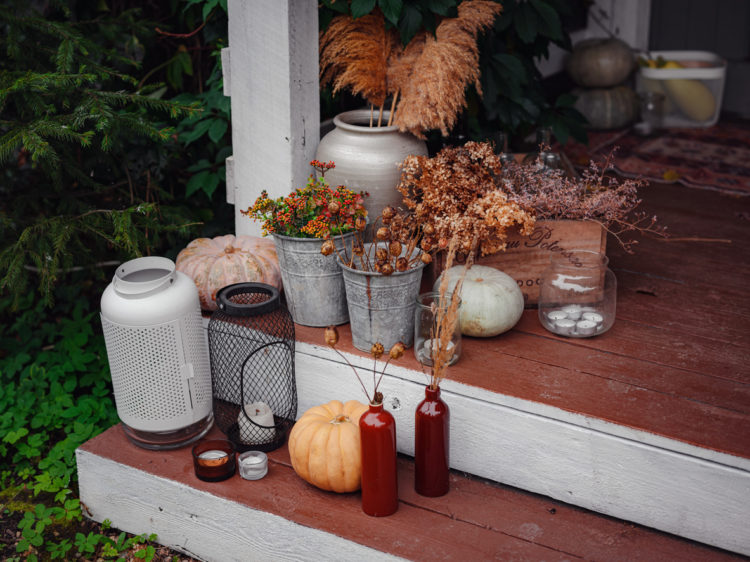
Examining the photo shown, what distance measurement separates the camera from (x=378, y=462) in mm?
2143

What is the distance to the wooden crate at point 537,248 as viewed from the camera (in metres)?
2.68

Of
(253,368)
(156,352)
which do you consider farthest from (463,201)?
(156,352)

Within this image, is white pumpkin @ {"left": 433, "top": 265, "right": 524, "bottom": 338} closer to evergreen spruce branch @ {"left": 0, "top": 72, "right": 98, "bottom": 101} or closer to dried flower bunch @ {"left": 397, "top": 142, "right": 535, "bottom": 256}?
dried flower bunch @ {"left": 397, "top": 142, "right": 535, "bottom": 256}

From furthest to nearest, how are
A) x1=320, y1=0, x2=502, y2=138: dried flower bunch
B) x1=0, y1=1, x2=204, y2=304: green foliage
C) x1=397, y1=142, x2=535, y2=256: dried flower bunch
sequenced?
x1=320, y1=0, x2=502, y2=138: dried flower bunch
x1=0, y1=1, x2=204, y2=304: green foliage
x1=397, y1=142, x2=535, y2=256: dried flower bunch

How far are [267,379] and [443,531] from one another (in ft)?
2.63

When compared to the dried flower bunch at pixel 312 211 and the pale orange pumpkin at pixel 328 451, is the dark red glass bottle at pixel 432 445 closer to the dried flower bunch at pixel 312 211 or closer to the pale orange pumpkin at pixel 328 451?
the pale orange pumpkin at pixel 328 451

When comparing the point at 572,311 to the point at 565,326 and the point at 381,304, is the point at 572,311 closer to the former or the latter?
the point at 565,326

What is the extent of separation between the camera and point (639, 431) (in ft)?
6.97

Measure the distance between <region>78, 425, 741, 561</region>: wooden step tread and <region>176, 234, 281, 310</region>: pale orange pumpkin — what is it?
0.56 meters

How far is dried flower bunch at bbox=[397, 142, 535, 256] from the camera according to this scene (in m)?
2.49

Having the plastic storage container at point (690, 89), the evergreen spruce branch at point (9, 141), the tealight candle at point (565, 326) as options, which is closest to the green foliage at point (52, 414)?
the evergreen spruce branch at point (9, 141)

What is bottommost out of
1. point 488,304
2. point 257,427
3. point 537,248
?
point 257,427

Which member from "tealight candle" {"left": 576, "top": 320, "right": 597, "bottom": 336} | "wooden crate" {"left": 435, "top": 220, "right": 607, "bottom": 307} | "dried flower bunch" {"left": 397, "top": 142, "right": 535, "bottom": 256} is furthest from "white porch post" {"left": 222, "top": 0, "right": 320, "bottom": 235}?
"tealight candle" {"left": 576, "top": 320, "right": 597, "bottom": 336}

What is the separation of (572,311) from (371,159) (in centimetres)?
84
